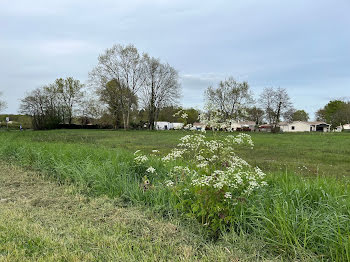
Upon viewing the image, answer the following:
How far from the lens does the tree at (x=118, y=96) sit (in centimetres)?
3769

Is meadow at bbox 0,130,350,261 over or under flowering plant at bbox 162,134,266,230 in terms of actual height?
under

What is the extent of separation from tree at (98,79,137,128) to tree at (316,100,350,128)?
160 feet

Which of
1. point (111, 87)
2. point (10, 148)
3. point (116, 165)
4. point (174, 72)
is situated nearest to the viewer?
point (116, 165)

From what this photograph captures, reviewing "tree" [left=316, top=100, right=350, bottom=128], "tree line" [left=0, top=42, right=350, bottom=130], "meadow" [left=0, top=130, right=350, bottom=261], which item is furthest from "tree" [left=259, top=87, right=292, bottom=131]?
"meadow" [left=0, top=130, right=350, bottom=261]

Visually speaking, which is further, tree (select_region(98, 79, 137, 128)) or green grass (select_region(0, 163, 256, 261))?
tree (select_region(98, 79, 137, 128))

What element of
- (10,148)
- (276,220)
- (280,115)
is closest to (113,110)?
(280,115)

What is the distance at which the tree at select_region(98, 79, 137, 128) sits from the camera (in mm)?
37688

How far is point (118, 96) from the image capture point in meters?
38.4

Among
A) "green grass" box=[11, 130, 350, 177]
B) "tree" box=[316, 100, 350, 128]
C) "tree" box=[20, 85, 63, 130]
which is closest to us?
"green grass" box=[11, 130, 350, 177]

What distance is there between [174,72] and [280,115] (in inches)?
822

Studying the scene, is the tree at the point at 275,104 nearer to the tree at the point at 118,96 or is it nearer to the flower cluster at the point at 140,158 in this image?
the tree at the point at 118,96

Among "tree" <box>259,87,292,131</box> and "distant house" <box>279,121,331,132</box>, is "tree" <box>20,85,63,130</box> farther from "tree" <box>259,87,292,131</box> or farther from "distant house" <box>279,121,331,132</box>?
"distant house" <box>279,121,331,132</box>

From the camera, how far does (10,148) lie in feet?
22.5

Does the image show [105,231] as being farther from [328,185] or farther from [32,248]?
[328,185]
